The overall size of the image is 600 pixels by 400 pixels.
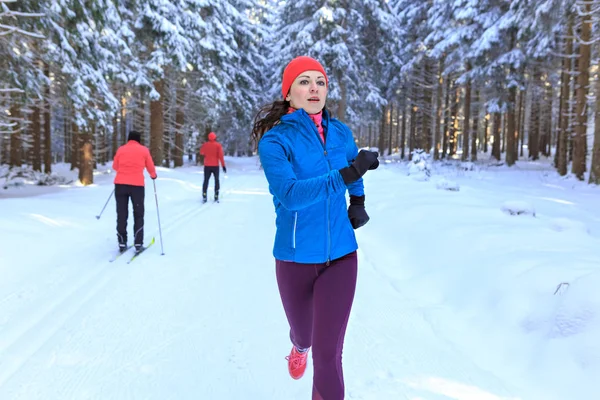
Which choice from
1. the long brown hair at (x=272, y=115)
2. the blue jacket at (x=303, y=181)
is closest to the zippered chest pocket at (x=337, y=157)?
the blue jacket at (x=303, y=181)

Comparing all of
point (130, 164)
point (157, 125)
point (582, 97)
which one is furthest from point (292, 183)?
point (157, 125)

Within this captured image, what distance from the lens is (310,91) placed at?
237 cm

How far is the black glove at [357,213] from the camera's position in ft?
8.07

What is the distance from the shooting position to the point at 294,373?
2.82 metres

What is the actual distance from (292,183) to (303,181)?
0.06 meters

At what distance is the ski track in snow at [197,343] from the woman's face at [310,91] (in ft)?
6.75

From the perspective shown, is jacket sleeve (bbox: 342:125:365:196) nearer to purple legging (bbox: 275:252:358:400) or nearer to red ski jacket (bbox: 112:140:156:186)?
purple legging (bbox: 275:252:358:400)

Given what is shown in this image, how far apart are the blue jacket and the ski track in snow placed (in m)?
1.34

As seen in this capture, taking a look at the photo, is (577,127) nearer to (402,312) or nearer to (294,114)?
(402,312)

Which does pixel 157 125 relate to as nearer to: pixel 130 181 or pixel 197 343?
pixel 130 181

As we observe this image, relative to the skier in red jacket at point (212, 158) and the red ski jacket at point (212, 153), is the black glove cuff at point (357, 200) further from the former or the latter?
the red ski jacket at point (212, 153)

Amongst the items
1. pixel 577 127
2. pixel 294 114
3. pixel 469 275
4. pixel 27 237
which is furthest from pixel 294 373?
pixel 577 127

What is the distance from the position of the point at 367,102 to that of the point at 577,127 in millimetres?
12881

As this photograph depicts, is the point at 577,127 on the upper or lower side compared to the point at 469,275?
upper
